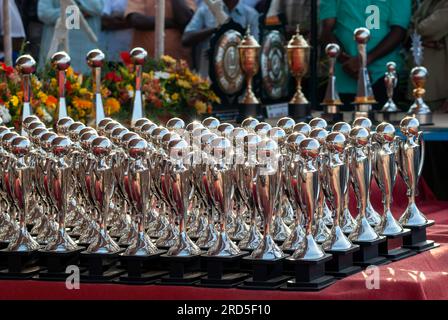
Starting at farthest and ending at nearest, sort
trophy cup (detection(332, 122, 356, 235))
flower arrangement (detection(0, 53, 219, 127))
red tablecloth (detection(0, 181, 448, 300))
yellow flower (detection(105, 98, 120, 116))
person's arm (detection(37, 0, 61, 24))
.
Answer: person's arm (detection(37, 0, 61, 24))
yellow flower (detection(105, 98, 120, 116))
flower arrangement (detection(0, 53, 219, 127))
trophy cup (detection(332, 122, 356, 235))
red tablecloth (detection(0, 181, 448, 300))

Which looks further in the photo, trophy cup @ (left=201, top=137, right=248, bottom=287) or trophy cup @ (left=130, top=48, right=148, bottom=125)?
trophy cup @ (left=130, top=48, right=148, bottom=125)

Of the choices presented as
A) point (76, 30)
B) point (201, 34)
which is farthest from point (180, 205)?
point (201, 34)

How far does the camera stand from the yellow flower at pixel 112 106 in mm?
5113

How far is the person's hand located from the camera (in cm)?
698

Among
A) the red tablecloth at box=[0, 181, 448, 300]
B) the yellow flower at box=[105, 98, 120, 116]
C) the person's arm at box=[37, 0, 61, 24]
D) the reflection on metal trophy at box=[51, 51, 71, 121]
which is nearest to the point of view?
the red tablecloth at box=[0, 181, 448, 300]

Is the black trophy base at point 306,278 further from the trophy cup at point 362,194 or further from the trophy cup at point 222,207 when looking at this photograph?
the trophy cup at point 362,194

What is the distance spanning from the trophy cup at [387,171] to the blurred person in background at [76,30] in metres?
2.66

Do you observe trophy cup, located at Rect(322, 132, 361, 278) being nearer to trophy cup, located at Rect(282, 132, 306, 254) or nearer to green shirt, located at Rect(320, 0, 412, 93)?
trophy cup, located at Rect(282, 132, 306, 254)

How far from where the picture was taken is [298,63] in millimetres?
6094

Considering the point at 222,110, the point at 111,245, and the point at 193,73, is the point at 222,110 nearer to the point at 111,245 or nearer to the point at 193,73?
the point at 193,73

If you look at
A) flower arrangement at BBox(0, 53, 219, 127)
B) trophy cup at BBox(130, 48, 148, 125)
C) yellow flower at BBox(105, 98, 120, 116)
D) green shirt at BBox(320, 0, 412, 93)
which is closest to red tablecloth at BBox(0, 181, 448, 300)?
trophy cup at BBox(130, 48, 148, 125)

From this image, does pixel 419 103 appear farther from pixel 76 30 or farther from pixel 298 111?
pixel 76 30

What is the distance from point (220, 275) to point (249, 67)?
10.8ft

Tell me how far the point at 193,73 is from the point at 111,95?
66cm
